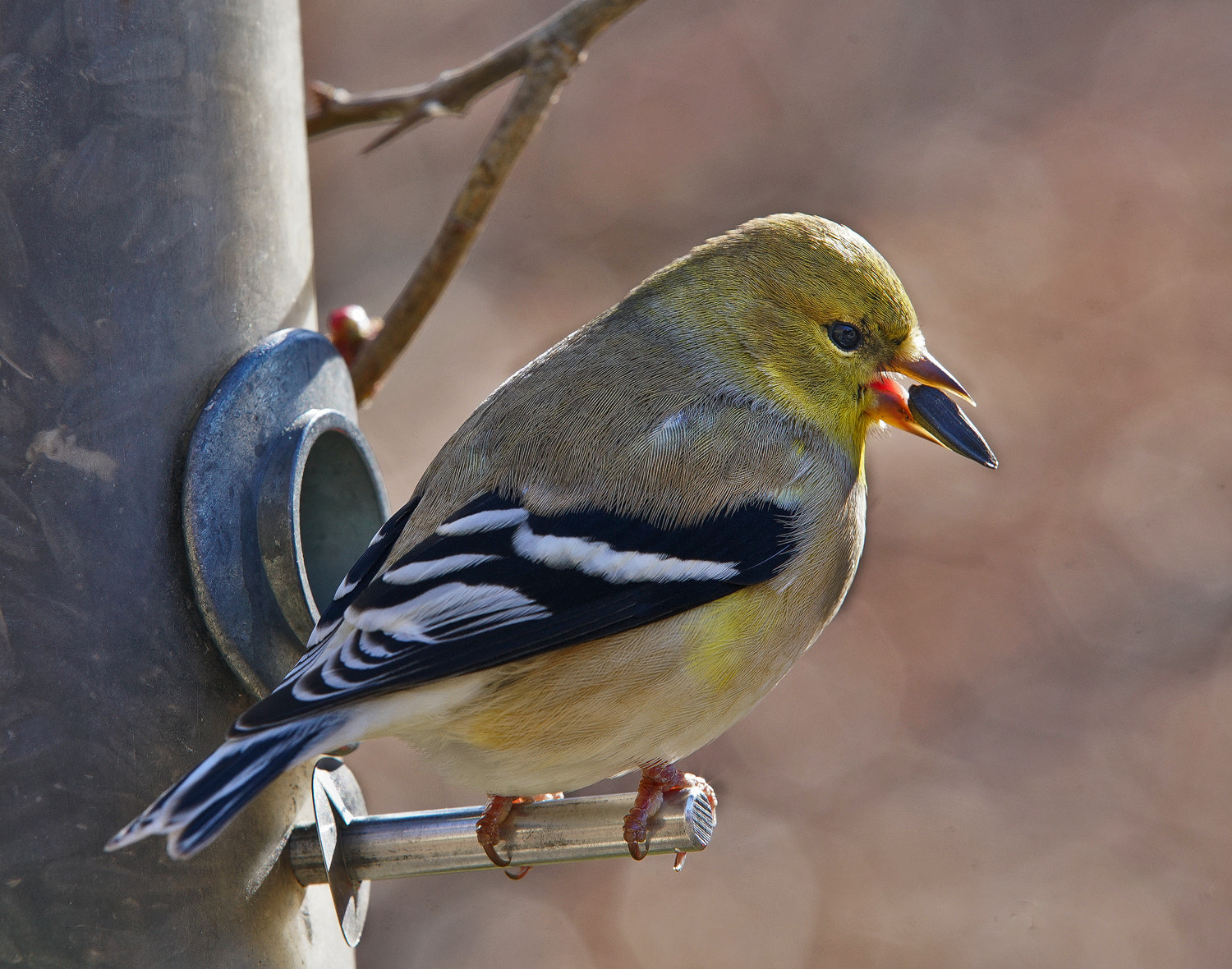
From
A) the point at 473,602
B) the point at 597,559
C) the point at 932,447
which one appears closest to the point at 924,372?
the point at 597,559

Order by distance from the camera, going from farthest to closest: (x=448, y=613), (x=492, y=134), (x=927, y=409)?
(x=492, y=134) < (x=927, y=409) < (x=448, y=613)

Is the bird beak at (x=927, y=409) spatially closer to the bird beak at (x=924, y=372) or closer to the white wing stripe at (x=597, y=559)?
the bird beak at (x=924, y=372)

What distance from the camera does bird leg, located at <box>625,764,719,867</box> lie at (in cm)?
239

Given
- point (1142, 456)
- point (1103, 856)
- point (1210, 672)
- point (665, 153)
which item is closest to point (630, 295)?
point (1103, 856)

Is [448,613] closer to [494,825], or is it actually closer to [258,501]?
[258,501]

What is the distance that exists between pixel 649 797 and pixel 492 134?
1594 millimetres

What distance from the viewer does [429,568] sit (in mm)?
2240

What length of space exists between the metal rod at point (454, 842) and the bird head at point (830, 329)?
0.86 m

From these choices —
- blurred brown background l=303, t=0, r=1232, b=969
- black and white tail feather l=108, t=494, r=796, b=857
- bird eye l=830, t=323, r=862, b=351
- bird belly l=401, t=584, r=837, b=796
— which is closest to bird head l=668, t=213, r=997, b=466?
bird eye l=830, t=323, r=862, b=351

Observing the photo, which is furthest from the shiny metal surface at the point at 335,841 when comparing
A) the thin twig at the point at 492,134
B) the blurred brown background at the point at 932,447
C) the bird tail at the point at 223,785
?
the blurred brown background at the point at 932,447

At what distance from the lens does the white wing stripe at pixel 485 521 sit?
230 centimetres

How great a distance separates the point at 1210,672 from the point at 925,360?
382 centimetres

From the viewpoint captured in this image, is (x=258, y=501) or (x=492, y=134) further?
(x=492, y=134)

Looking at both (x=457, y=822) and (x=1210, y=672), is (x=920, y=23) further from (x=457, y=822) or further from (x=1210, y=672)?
(x=457, y=822)
